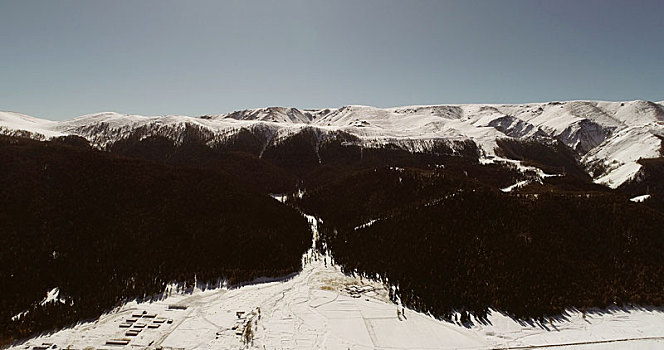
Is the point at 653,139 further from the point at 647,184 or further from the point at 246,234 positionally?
the point at 246,234

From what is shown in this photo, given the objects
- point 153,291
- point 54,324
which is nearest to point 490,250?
point 153,291

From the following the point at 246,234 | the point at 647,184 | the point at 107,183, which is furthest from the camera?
the point at 647,184

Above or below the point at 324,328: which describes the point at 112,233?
above

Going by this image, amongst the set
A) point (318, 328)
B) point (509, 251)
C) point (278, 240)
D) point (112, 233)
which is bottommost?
point (318, 328)

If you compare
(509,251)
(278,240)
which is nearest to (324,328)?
(278,240)

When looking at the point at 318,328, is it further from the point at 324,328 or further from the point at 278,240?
the point at 278,240

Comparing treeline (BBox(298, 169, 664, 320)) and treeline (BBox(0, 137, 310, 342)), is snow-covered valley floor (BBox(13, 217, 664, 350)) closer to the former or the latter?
treeline (BBox(298, 169, 664, 320))

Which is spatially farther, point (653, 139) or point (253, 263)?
point (653, 139)

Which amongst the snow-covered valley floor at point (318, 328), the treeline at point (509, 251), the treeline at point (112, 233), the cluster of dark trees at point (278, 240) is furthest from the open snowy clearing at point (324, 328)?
the treeline at point (112, 233)
